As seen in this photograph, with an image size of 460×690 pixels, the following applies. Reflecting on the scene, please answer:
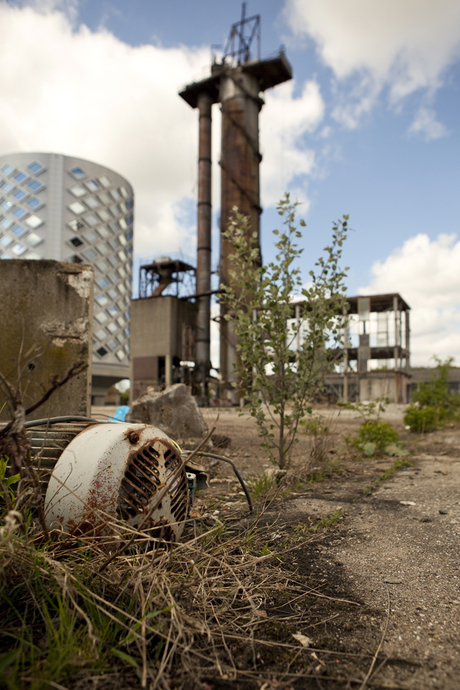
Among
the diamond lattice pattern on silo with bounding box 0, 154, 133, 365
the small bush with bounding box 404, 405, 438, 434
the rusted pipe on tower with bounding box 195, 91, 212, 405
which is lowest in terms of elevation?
the small bush with bounding box 404, 405, 438, 434

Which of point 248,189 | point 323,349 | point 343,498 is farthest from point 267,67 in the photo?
point 343,498

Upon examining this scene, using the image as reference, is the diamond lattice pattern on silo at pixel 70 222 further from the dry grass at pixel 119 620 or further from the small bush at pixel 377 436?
the dry grass at pixel 119 620

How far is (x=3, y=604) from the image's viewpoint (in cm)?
135

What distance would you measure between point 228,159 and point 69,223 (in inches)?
1401

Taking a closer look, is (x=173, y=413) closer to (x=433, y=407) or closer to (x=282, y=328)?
(x=282, y=328)

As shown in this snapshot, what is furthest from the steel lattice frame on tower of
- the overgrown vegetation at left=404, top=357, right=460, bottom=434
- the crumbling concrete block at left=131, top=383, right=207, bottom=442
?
the crumbling concrete block at left=131, top=383, right=207, bottom=442

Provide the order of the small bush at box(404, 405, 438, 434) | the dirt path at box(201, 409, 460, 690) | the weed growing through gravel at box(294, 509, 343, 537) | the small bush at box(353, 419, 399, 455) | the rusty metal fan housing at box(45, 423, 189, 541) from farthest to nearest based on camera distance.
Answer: the small bush at box(404, 405, 438, 434) → the small bush at box(353, 419, 399, 455) → the weed growing through gravel at box(294, 509, 343, 537) → the rusty metal fan housing at box(45, 423, 189, 541) → the dirt path at box(201, 409, 460, 690)

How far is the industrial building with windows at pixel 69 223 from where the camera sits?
5047 cm

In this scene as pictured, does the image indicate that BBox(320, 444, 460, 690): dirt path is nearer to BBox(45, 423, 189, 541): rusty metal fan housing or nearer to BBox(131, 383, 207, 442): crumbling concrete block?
BBox(45, 423, 189, 541): rusty metal fan housing

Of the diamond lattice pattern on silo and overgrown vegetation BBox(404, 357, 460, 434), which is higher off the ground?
the diamond lattice pattern on silo

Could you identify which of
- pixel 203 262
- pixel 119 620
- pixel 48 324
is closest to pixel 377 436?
pixel 48 324

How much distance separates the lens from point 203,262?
2233 centimetres

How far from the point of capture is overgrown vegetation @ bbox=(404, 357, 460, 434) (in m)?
8.45

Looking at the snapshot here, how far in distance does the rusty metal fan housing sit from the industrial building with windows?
48.0m
